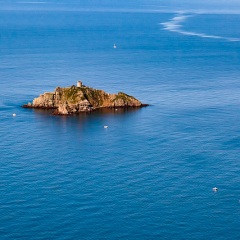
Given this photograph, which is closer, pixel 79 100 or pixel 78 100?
pixel 79 100

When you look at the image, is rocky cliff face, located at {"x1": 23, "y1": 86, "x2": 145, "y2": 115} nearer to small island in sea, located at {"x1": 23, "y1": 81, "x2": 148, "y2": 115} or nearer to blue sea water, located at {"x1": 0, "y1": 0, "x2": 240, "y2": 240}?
small island in sea, located at {"x1": 23, "y1": 81, "x2": 148, "y2": 115}

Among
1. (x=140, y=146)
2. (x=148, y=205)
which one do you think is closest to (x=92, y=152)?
(x=140, y=146)

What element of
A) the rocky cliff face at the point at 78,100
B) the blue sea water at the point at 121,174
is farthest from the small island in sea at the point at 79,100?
the blue sea water at the point at 121,174

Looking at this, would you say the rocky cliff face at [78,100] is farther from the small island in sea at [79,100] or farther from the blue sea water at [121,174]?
the blue sea water at [121,174]

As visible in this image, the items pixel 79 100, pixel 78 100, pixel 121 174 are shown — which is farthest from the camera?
pixel 78 100

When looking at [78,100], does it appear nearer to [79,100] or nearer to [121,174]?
[79,100]

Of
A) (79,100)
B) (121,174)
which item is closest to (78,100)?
(79,100)

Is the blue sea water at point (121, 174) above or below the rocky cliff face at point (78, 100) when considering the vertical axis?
below
